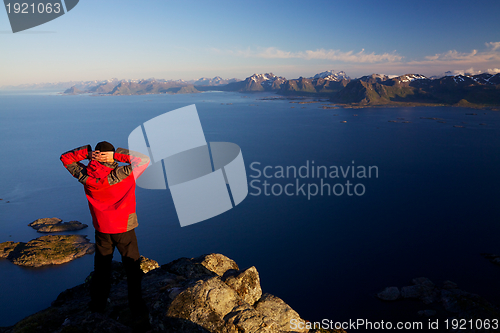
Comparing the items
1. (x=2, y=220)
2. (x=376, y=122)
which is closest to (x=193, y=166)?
(x=2, y=220)

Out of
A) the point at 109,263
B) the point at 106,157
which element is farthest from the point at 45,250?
the point at 106,157

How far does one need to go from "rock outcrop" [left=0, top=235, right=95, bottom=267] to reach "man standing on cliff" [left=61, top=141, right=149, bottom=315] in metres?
63.8

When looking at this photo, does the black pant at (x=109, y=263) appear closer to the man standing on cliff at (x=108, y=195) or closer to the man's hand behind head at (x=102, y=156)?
the man standing on cliff at (x=108, y=195)

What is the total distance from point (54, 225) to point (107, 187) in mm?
75757

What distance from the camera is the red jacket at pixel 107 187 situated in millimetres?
5457

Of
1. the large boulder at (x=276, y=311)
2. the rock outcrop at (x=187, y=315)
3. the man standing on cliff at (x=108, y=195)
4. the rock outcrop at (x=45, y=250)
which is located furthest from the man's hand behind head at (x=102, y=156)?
the rock outcrop at (x=45, y=250)

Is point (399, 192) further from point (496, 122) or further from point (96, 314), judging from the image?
point (496, 122)

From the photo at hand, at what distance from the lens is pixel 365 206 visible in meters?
74.3

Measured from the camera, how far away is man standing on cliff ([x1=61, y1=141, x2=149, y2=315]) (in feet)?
17.9

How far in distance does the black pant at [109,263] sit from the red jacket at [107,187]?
0.23 m

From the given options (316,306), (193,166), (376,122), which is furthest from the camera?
(376,122)

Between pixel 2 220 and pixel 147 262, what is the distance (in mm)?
80948

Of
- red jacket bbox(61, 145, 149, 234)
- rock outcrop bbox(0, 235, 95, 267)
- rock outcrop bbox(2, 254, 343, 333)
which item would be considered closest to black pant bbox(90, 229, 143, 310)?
red jacket bbox(61, 145, 149, 234)

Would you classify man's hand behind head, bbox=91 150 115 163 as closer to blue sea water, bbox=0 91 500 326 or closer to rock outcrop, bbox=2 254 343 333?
rock outcrop, bbox=2 254 343 333
